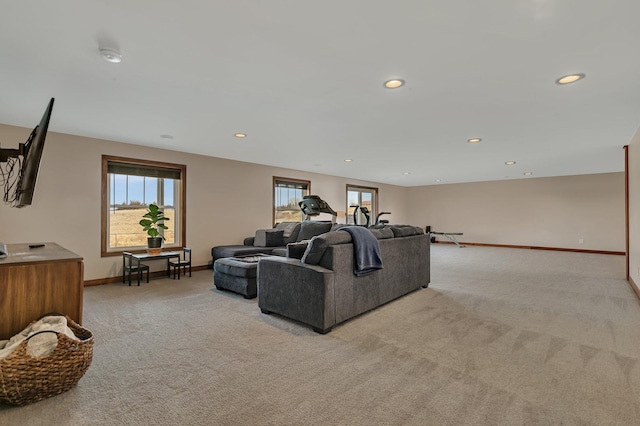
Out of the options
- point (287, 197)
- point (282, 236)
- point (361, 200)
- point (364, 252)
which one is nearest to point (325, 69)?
point (364, 252)

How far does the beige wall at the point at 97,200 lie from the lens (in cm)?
427

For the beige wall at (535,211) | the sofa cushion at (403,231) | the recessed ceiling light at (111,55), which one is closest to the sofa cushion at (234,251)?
the sofa cushion at (403,231)

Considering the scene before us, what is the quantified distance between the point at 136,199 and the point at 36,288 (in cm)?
356

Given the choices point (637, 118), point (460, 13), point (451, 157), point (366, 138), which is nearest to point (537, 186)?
point (451, 157)

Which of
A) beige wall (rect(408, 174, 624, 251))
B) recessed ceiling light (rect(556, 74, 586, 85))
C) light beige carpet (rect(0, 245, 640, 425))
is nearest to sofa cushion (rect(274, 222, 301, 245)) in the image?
light beige carpet (rect(0, 245, 640, 425))

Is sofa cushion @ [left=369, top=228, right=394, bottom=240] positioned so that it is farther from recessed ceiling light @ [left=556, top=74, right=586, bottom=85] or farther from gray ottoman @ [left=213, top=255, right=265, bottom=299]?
recessed ceiling light @ [left=556, top=74, right=586, bottom=85]

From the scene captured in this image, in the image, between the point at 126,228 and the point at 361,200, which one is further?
the point at 361,200

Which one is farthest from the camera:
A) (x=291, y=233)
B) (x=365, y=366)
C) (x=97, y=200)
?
(x=291, y=233)

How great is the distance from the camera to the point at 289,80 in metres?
2.70

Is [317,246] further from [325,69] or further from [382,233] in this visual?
[325,69]

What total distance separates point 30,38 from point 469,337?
409 centimetres

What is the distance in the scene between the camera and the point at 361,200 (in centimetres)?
1047

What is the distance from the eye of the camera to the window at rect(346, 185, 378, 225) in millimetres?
9750

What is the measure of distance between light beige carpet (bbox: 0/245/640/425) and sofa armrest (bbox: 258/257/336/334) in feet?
0.43
